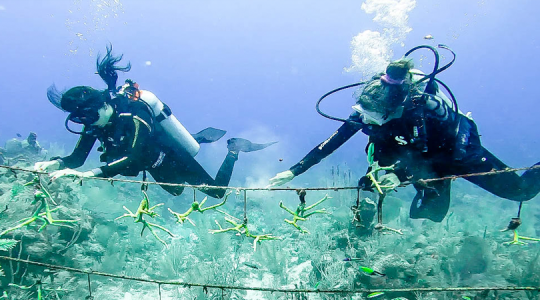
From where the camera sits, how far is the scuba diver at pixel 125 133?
4207 mm

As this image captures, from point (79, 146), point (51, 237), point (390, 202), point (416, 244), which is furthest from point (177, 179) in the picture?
point (390, 202)

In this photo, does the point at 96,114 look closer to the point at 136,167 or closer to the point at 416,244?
the point at 136,167

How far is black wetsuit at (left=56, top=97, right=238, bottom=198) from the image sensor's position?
413 centimetres

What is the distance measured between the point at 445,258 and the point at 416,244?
31.0 inches

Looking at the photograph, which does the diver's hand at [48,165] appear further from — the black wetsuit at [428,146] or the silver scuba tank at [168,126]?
the black wetsuit at [428,146]

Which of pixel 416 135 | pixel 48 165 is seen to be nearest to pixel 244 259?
pixel 48 165

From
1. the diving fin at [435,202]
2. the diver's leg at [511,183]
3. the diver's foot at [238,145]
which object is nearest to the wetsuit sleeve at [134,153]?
the diver's foot at [238,145]

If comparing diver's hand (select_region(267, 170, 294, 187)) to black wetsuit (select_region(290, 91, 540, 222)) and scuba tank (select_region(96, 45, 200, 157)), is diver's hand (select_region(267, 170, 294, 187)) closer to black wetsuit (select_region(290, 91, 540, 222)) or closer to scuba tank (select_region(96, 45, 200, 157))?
black wetsuit (select_region(290, 91, 540, 222))

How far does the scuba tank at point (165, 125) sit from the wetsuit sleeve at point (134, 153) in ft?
1.70

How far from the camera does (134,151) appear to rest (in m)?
4.03

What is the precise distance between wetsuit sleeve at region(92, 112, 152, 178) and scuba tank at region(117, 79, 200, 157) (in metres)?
0.52

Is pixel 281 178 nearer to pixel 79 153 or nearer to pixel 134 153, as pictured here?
pixel 134 153

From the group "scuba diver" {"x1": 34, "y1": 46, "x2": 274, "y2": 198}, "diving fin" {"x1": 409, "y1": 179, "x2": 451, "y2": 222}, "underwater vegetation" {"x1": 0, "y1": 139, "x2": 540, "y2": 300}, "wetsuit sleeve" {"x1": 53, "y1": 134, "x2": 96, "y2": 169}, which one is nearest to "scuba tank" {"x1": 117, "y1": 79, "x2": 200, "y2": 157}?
"scuba diver" {"x1": 34, "y1": 46, "x2": 274, "y2": 198}

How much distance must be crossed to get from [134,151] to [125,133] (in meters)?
0.85
